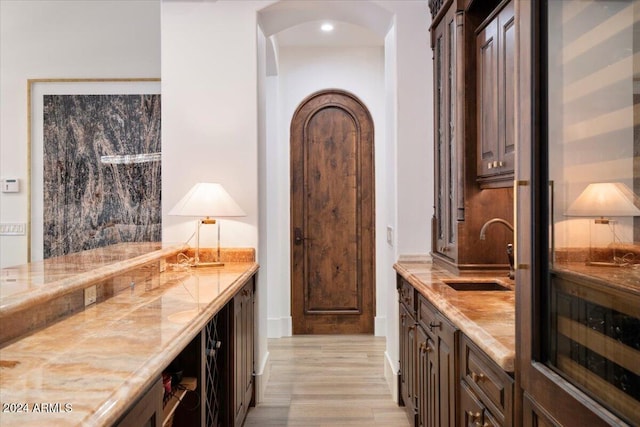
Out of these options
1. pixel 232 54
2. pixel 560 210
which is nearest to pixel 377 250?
pixel 232 54

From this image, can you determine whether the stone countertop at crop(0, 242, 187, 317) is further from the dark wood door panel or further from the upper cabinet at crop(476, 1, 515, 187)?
the dark wood door panel

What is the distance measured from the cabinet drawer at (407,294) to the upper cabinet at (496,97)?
2.31 feet

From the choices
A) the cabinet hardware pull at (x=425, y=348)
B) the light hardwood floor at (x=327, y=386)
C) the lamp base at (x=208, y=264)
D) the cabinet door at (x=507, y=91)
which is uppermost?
the cabinet door at (x=507, y=91)

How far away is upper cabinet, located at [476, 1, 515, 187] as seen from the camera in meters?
2.05

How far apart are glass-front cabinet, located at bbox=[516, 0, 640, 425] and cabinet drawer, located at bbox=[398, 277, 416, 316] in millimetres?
1408

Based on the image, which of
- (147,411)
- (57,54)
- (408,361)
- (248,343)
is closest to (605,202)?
(147,411)

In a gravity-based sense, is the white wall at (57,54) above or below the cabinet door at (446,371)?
above

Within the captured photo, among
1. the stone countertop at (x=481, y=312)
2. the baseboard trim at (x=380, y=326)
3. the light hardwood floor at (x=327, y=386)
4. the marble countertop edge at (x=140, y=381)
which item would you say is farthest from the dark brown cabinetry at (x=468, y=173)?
the baseboard trim at (x=380, y=326)

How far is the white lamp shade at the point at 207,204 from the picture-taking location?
9.30ft

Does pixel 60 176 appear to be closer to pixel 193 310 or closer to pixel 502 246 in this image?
pixel 193 310

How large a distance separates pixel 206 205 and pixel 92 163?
1.85m

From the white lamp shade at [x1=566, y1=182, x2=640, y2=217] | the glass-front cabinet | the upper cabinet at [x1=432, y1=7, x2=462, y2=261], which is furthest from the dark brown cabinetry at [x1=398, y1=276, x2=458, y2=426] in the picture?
the white lamp shade at [x1=566, y1=182, x2=640, y2=217]

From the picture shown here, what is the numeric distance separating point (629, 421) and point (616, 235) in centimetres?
32

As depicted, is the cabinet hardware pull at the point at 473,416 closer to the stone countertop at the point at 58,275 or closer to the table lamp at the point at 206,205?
the stone countertop at the point at 58,275
